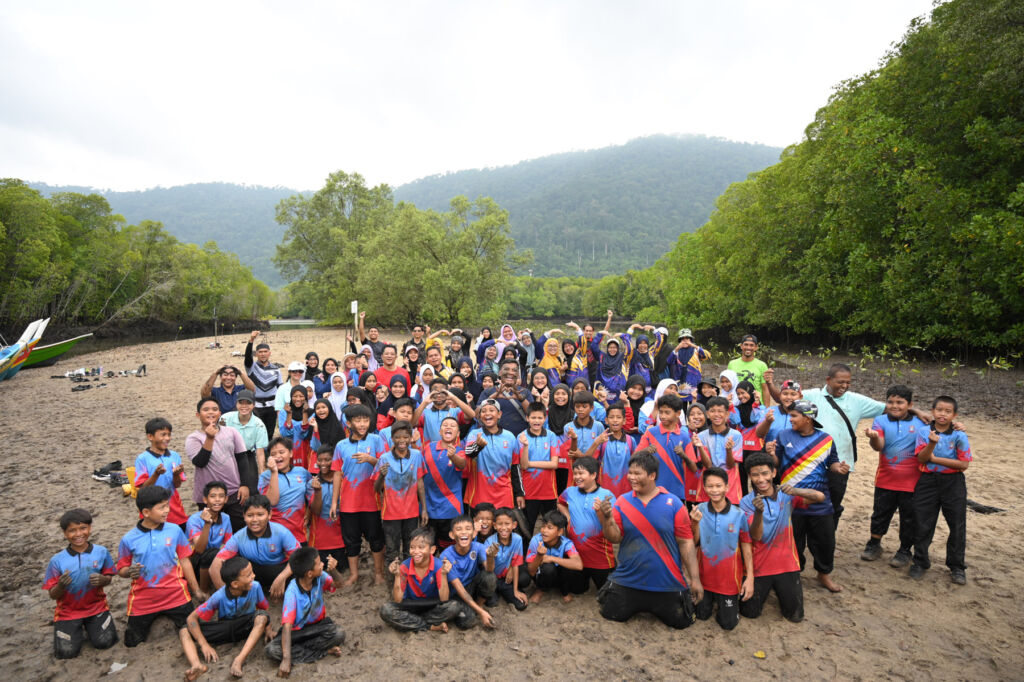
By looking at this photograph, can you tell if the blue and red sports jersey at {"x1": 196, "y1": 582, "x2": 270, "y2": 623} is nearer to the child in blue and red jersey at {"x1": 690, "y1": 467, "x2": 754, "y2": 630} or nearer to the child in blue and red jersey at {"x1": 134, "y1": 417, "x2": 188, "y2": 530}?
the child in blue and red jersey at {"x1": 134, "y1": 417, "x2": 188, "y2": 530}

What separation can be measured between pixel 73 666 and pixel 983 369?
1981 centimetres

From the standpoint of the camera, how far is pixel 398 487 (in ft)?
16.6

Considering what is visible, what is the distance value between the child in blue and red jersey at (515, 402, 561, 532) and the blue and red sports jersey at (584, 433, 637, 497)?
0.50 m

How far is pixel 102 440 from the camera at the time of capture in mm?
10555

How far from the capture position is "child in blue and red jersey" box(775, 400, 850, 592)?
469 centimetres

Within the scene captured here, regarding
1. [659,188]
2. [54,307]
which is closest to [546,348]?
[54,307]

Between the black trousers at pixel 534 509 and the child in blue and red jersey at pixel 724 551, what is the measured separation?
1597mm

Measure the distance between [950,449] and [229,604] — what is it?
21.2 ft

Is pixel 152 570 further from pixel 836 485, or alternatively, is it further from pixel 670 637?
pixel 836 485

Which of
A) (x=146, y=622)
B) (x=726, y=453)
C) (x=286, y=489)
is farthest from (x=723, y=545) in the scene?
(x=146, y=622)

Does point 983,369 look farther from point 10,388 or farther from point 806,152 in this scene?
point 10,388

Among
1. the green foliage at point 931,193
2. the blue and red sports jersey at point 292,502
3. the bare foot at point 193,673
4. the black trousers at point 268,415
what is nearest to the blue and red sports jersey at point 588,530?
the blue and red sports jersey at point 292,502

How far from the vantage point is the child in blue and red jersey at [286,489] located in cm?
484

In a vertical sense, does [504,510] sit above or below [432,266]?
below
